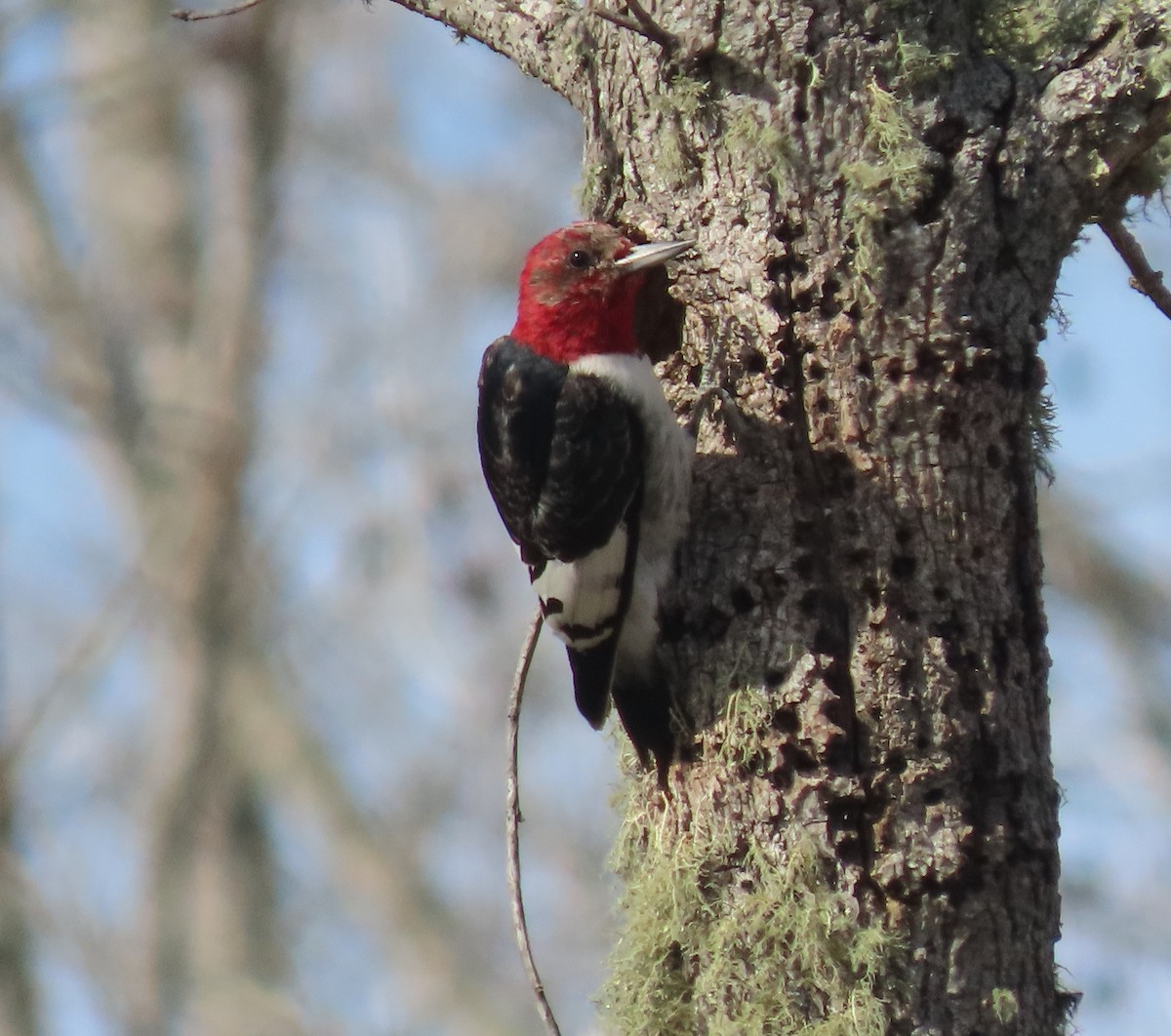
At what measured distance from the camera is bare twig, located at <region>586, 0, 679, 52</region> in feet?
9.62

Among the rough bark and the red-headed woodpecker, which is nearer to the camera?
the rough bark

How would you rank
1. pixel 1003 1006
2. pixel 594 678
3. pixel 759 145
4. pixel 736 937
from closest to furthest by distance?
pixel 1003 1006, pixel 736 937, pixel 759 145, pixel 594 678

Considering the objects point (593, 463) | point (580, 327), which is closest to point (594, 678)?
point (593, 463)

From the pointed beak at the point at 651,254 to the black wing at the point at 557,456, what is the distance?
31 cm

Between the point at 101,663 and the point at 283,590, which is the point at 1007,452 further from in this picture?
the point at 283,590

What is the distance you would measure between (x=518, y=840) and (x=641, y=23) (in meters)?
1.71

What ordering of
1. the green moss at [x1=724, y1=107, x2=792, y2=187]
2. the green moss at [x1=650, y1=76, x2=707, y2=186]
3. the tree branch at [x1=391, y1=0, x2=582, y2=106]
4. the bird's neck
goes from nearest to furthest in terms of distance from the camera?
the green moss at [x1=724, y1=107, x2=792, y2=187] → the green moss at [x1=650, y1=76, x2=707, y2=186] → the tree branch at [x1=391, y1=0, x2=582, y2=106] → the bird's neck

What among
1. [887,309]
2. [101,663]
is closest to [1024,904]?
[887,309]

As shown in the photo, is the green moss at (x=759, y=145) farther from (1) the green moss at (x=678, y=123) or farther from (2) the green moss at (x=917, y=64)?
(2) the green moss at (x=917, y=64)

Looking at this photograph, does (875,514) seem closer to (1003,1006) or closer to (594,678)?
(594,678)

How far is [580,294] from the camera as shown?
3.67m

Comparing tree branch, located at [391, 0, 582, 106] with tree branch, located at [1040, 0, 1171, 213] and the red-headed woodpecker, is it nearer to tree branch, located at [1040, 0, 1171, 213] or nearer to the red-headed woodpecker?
the red-headed woodpecker

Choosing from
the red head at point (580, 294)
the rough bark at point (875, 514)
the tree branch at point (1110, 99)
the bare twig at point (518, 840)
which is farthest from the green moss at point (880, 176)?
the bare twig at point (518, 840)

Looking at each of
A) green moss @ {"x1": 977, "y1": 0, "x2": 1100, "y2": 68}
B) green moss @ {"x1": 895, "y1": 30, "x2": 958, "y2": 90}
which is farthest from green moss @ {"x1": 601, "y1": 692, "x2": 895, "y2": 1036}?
green moss @ {"x1": 977, "y1": 0, "x2": 1100, "y2": 68}
